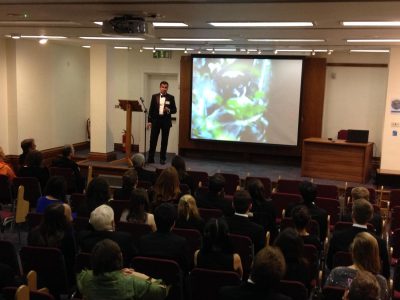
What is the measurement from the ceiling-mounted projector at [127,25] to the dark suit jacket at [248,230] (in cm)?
276

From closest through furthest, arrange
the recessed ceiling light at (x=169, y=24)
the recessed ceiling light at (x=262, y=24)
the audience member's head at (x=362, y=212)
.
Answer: the audience member's head at (x=362, y=212) < the recessed ceiling light at (x=262, y=24) < the recessed ceiling light at (x=169, y=24)

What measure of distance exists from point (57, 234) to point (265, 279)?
6.45 ft

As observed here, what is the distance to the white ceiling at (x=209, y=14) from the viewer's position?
4785 millimetres

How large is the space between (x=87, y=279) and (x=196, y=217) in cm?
168

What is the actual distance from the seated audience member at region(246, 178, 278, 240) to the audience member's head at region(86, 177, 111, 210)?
159cm

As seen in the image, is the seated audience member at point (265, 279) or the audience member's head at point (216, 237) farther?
the audience member's head at point (216, 237)

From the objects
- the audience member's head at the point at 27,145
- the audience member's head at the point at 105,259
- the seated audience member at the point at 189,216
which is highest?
the audience member's head at the point at 27,145

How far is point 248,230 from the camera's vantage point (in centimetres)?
419

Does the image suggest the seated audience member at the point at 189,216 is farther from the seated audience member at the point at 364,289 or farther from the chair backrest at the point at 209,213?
the seated audience member at the point at 364,289

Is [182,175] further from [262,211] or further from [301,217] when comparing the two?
[301,217]

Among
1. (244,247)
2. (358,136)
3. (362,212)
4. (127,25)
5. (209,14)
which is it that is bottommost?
(244,247)

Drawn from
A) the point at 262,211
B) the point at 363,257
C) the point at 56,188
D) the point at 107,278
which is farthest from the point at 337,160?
the point at 107,278

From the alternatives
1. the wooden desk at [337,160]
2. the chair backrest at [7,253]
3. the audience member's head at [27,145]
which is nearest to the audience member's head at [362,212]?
the chair backrest at [7,253]

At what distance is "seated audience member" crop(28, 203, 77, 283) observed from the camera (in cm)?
370
